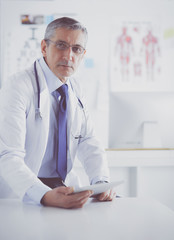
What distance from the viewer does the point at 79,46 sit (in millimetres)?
1519

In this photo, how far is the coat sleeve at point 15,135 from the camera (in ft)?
3.85

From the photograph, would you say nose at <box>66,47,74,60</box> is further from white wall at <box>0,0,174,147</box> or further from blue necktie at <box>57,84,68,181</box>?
white wall at <box>0,0,174,147</box>

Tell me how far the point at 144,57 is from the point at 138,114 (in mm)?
1428

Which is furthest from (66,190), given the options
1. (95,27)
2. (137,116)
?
(95,27)

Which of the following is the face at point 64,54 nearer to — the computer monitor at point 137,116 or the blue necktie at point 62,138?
the blue necktie at point 62,138

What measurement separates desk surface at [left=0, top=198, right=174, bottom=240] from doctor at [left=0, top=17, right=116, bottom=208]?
181 mm

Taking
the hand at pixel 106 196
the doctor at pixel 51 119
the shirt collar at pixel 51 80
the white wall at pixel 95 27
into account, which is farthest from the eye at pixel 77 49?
the white wall at pixel 95 27

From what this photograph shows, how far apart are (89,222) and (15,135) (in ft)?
1.75

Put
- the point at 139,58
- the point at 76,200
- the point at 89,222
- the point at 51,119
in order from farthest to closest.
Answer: the point at 139,58 < the point at 51,119 < the point at 76,200 < the point at 89,222

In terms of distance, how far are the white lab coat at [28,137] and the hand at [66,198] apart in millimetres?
96

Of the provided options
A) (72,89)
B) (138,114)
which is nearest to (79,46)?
(72,89)

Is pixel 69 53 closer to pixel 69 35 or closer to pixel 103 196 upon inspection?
pixel 69 35

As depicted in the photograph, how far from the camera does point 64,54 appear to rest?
4.97 ft

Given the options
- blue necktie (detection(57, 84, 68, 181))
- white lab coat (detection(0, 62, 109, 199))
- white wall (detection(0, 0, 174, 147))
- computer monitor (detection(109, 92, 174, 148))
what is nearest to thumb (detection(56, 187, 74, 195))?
white lab coat (detection(0, 62, 109, 199))
